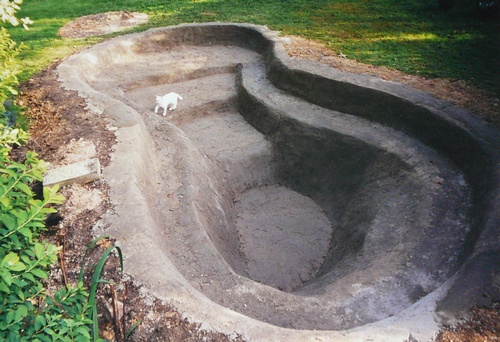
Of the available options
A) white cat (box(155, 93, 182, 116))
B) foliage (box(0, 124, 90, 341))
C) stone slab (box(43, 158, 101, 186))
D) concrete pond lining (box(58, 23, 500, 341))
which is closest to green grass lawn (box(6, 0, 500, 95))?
concrete pond lining (box(58, 23, 500, 341))

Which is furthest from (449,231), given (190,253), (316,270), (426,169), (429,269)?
(190,253)

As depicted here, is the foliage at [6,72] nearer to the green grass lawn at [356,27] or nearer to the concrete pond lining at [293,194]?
the concrete pond lining at [293,194]

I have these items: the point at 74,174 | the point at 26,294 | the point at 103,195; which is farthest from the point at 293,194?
the point at 26,294

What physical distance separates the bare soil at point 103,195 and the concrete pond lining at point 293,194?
163 millimetres

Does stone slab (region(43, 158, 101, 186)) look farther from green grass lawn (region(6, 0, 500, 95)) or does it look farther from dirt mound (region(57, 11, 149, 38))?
dirt mound (region(57, 11, 149, 38))

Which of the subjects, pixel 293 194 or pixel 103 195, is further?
pixel 293 194

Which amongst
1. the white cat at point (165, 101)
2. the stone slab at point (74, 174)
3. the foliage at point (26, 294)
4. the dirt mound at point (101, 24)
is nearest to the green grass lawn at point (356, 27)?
the dirt mound at point (101, 24)

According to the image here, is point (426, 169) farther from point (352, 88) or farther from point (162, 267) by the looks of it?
point (162, 267)

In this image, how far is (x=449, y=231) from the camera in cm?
558

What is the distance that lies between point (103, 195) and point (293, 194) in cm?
460

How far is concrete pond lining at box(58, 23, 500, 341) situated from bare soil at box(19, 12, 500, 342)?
163 millimetres

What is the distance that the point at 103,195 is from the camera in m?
5.33

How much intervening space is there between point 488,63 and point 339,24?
189 inches

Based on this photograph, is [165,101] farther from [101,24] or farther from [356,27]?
[356,27]
